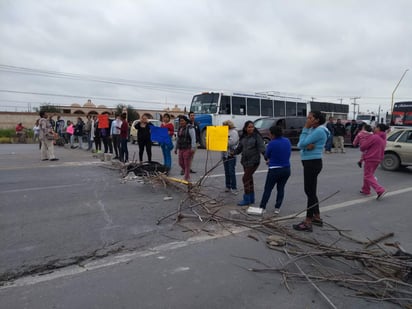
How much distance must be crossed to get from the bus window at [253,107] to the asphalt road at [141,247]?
45.1 ft

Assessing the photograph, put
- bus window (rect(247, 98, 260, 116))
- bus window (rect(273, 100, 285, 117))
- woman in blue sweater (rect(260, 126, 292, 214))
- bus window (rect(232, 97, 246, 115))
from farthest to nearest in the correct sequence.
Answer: bus window (rect(273, 100, 285, 117)) < bus window (rect(247, 98, 260, 116)) < bus window (rect(232, 97, 246, 115)) < woman in blue sweater (rect(260, 126, 292, 214))

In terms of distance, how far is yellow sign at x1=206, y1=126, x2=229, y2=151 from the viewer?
683 centimetres

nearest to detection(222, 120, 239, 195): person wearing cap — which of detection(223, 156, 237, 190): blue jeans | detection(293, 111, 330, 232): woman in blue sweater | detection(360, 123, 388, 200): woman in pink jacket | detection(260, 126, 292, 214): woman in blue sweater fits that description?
detection(223, 156, 237, 190): blue jeans

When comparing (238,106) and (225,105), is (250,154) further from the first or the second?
(238,106)

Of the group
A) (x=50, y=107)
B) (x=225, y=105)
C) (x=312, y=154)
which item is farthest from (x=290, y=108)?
(x=50, y=107)

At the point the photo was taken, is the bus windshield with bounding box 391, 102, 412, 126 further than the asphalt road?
Yes

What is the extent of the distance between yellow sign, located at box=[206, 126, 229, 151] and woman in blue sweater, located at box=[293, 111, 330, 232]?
2163 mm

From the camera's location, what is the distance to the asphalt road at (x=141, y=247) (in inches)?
116

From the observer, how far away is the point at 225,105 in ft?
63.9

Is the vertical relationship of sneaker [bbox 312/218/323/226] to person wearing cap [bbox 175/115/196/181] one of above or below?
below

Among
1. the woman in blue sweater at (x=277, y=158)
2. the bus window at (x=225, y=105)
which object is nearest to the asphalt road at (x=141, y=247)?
the woman in blue sweater at (x=277, y=158)

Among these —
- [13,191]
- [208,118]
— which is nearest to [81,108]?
[208,118]

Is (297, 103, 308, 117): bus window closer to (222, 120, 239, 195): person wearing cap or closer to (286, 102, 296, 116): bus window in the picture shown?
(286, 102, 296, 116): bus window

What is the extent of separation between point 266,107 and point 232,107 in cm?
360
